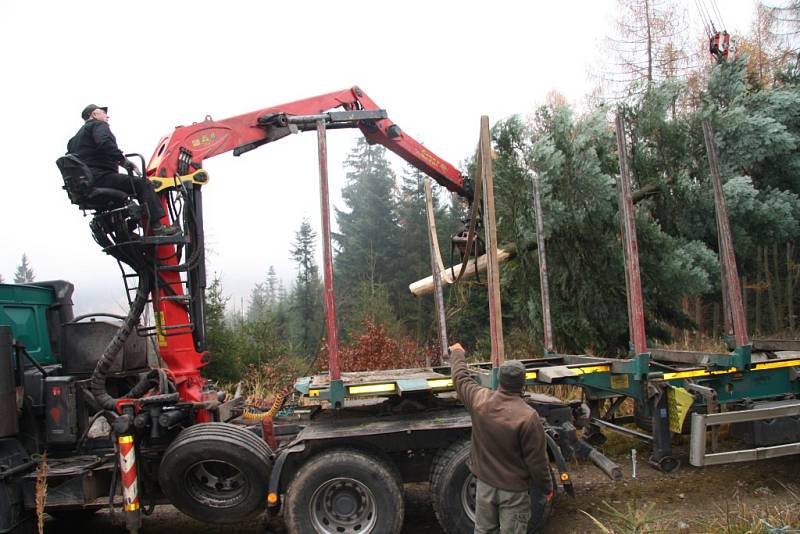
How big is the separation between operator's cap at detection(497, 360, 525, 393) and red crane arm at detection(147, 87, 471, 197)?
344 cm

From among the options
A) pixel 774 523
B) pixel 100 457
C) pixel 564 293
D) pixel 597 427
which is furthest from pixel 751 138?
pixel 100 457

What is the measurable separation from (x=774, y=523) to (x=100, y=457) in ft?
19.6

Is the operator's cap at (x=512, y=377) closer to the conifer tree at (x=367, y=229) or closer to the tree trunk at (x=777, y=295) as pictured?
the tree trunk at (x=777, y=295)

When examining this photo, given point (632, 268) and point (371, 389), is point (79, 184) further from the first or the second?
point (632, 268)

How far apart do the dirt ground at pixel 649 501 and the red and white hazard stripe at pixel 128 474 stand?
1.12m

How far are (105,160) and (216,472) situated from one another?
3.20 metres

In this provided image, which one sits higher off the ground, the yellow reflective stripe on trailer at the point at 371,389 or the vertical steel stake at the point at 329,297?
the vertical steel stake at the point at 329,297

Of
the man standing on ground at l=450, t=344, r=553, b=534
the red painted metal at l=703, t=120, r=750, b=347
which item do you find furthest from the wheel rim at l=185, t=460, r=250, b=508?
the red painted metal at l=703, t=120, r=750, b=347

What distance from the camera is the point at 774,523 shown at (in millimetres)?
4852

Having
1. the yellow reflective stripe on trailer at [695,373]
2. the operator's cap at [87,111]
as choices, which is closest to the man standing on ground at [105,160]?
the operator's cap at [87,111]

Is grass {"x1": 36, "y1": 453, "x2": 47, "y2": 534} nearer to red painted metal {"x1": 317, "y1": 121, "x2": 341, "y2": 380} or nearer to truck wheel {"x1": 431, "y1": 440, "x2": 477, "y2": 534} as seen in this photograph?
red painted metal {"x1": 317, "y1": 121, "x2": 341, "y2": 380}

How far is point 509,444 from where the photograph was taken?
161 inches

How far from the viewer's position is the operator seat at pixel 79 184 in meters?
5.83

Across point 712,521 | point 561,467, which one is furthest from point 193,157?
point 712,521
